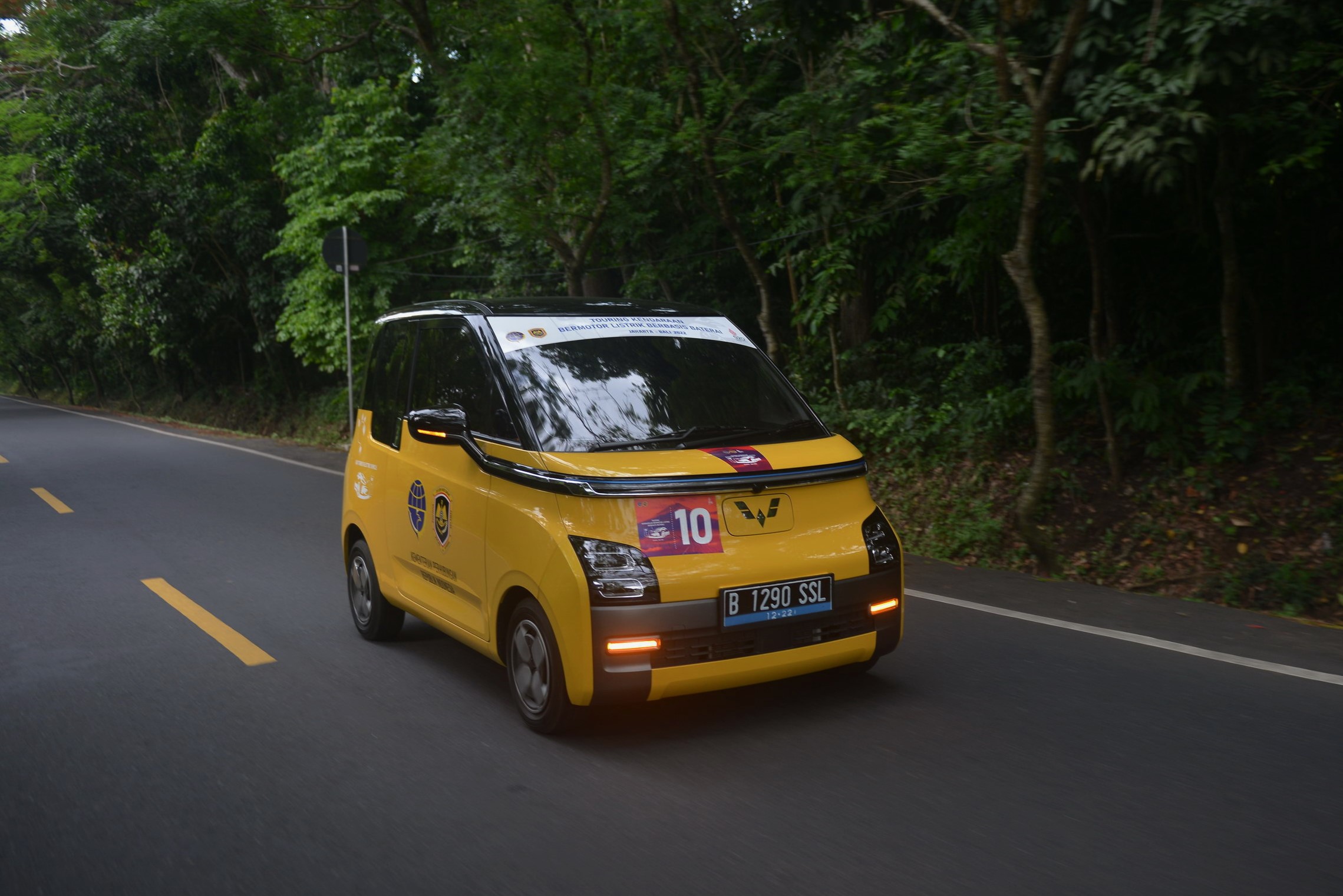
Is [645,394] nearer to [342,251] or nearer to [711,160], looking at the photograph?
[711,160]

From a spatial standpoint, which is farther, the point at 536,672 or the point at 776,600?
the point at 536,672

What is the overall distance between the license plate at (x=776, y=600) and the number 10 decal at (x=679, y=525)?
206 millimetres

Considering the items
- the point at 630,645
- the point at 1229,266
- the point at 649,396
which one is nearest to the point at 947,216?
the point at 1229,266

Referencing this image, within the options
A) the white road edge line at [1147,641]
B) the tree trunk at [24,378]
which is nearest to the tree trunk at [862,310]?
the white road edge line at [1147,641]

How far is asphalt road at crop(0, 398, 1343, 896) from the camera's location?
3523 millimetres

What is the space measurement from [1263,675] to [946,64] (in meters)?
5.57

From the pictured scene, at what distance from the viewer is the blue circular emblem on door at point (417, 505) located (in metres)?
5.71

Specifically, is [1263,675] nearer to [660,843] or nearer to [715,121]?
[660,843]

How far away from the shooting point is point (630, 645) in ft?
14.4

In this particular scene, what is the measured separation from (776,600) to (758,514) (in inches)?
14.6

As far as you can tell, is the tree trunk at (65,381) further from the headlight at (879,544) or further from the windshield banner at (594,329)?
the headlight at (879,544)

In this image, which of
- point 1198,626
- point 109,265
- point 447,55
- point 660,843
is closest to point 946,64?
point 1198,626

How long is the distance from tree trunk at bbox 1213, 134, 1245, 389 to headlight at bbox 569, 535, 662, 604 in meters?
6.94

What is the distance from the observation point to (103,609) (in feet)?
24.0
